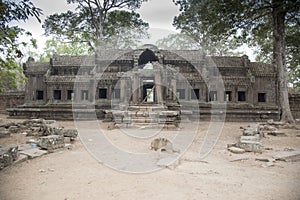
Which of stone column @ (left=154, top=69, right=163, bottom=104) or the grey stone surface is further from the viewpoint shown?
stone column @ (left=154, top=69, right=163, bottom=104)

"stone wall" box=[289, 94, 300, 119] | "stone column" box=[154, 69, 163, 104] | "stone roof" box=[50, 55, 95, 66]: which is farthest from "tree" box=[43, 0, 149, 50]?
"stone wall" box=[289, 94, 300, 119]

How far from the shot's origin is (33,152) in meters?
6.45

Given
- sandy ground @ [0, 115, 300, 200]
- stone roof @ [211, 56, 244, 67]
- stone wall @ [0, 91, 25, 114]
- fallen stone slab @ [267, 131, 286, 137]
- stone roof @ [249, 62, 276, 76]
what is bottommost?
sandy ground @ [0, 115, 300, 200]

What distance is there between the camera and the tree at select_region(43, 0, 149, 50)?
2409 centimetres

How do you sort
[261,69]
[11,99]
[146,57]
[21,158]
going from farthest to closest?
[11,99] → [146,57] → [261,69] → [21,158]

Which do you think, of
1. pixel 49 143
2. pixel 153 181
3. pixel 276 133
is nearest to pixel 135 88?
pixel 276 133

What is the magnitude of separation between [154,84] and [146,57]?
4.02m

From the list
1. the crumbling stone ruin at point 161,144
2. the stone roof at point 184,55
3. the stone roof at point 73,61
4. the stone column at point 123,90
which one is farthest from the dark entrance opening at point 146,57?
the crumbling stone ruin at point 161,144

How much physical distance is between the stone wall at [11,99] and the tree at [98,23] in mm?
7564

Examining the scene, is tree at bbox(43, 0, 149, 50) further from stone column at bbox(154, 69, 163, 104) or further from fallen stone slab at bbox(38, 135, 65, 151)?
fallen stone slab at bbox(38, 135, 65, 151)

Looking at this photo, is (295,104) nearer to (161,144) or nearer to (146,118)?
(146,118)

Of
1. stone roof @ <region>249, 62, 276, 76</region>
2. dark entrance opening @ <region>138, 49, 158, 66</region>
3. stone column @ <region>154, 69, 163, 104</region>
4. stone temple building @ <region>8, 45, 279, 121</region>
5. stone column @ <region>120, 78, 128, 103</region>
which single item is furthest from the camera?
stone roof @ <region>249, 62, 276, 76</region>

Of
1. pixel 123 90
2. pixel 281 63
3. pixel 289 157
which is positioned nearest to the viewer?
pixel 289 157

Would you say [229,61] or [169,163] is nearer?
[169,163]
